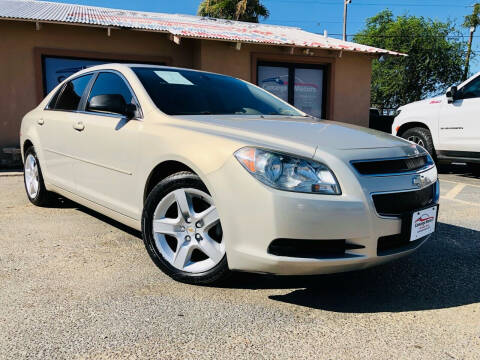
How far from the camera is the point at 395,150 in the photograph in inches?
105

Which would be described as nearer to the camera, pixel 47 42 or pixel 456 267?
pixel 456 267

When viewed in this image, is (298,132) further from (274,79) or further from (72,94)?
(274,79)

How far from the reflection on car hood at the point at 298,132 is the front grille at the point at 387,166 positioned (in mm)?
134

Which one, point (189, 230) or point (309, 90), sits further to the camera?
point (309, 90)

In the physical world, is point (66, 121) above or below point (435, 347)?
above

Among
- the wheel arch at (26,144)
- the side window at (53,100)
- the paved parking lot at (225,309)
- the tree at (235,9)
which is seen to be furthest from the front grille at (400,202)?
the tree at (235,9)

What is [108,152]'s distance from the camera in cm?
332

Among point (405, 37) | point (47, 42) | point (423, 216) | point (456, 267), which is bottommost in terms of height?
point (456, 267)

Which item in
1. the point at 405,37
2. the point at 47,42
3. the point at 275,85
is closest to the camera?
the point at 47,42

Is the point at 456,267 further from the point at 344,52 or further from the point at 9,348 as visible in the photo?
the point at 344,52

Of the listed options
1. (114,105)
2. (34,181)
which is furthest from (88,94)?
(34,181)

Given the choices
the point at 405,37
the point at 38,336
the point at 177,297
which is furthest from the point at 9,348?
the point at 405,37

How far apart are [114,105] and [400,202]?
2022 millimetres

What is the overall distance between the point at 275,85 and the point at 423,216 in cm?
932
